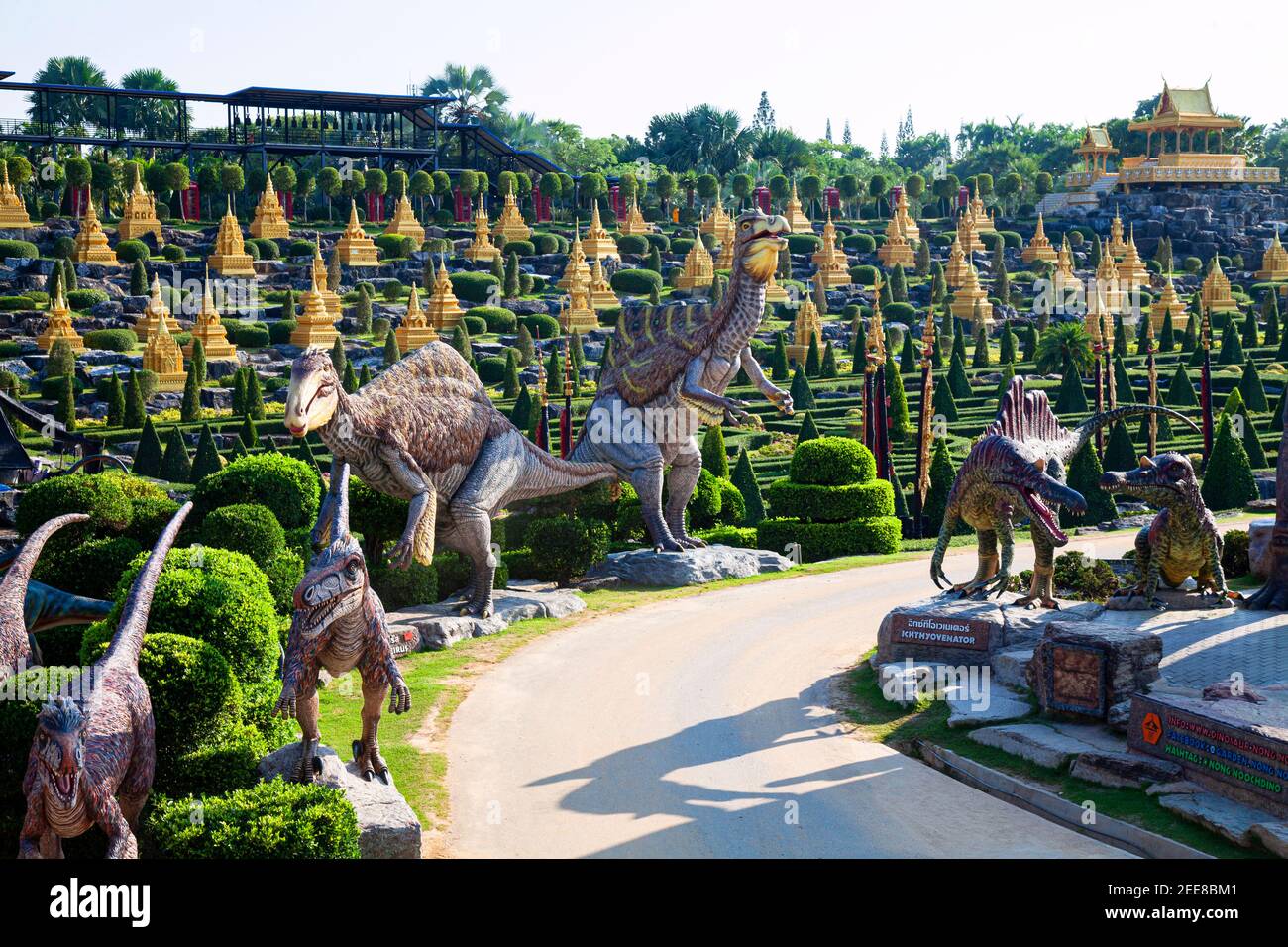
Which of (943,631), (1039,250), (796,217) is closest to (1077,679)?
(943,631)

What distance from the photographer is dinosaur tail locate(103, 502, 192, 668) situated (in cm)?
1107

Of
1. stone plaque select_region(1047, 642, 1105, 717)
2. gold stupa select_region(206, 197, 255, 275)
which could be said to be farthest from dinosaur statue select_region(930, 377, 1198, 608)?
gold stupa select_region(206, 197, 255, 275)

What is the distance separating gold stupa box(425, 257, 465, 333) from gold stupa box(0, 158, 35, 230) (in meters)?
17.1

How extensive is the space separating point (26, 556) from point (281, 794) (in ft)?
12.3

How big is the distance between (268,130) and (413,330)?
29.2 m

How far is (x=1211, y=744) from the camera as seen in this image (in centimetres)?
1217

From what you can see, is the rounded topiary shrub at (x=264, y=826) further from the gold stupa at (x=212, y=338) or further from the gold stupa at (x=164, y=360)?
the gold stupa at (x=212, y=338)

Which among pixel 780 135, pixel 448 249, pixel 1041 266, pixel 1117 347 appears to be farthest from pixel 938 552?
pixel 780 135

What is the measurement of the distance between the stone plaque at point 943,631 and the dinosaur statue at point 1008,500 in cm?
118

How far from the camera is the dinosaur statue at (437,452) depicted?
1752 cm

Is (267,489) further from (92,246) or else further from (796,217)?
(796,217)

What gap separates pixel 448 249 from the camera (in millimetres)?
66812

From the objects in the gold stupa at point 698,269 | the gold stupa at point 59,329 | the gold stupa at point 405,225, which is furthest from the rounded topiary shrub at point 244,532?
the gold stupa at point 405,225
